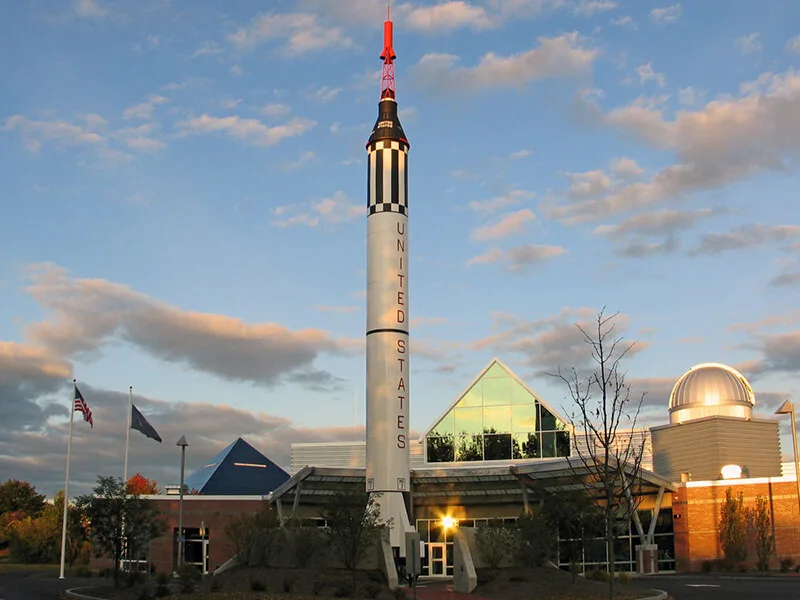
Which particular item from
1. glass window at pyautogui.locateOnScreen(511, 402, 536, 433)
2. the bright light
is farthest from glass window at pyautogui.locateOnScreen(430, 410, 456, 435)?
the bright light

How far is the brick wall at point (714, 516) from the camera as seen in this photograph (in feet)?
153

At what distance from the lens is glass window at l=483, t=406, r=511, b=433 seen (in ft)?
187

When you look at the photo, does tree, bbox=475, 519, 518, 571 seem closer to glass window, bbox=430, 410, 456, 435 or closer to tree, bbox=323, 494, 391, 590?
tree, bbox=323, 494, 391, 590

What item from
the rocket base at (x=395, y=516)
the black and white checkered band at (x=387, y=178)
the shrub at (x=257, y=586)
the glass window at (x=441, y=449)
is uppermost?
the black and white checkered band at (x=387, y=178)

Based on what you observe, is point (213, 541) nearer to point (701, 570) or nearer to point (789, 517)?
point (701, 570)

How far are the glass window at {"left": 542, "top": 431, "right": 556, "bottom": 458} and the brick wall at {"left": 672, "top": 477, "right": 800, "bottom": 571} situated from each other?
26.5ft

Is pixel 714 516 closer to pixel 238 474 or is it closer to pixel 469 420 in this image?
pixel 469 420

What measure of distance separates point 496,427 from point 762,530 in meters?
16.7

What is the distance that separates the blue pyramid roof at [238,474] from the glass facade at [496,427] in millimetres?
14129

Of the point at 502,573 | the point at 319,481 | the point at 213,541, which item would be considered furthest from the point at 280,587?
the point at 213,541

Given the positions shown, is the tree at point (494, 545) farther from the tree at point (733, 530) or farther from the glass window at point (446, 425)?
the glass window at point (446, 425)

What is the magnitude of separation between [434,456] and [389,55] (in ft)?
80.7

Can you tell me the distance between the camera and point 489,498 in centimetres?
5647

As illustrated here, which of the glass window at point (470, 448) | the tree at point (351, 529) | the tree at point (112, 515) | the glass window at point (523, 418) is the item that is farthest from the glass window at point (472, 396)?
the tree at point (112, 515)
